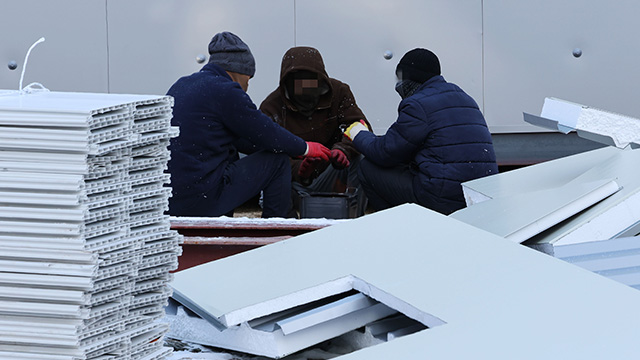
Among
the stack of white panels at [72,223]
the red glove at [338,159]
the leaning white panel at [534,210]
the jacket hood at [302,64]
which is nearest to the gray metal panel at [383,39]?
the jacket hood at [302,64]

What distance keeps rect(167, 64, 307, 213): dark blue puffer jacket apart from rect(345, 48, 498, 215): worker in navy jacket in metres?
0.63

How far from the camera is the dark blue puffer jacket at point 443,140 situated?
3.55m

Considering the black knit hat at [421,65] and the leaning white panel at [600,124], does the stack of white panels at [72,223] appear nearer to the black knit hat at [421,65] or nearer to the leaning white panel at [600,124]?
the leaning white panel at [600,124]

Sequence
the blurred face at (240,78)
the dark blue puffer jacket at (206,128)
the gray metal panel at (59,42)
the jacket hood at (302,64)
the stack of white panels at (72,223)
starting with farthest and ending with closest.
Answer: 1. the gray metal panel at (59,42)
2. the jacket hood at (302,64)
3. the blurred face at (240,78)
4. the dark blue puffer jacket at (206,128)
5. the stack of white panels at (72,223)

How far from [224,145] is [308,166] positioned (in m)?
0.66

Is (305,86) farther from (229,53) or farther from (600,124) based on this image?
(600,124)

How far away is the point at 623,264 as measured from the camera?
201cm

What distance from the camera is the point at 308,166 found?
4203 mm

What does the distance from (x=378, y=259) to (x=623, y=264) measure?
0.69 meters

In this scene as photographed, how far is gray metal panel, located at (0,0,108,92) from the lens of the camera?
511 cm

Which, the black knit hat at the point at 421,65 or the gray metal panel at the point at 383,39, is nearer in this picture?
the black knit hat at the point at 421,65

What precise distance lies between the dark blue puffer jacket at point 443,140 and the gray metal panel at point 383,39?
1516 millimetres

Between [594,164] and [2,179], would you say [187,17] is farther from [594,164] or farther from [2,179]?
[2,179]

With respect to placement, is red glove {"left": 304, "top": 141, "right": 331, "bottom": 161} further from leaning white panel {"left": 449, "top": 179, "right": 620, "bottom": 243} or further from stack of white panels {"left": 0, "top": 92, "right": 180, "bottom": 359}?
stack of white panels {"left": 0, "top": 92, "right": 180, "bottom": 359}
